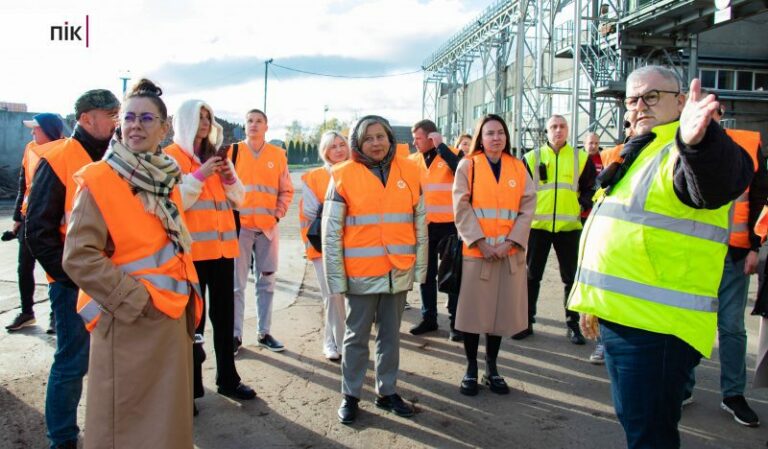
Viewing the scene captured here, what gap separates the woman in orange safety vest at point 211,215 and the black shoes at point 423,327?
2.14 meters

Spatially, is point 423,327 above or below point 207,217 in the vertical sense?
below

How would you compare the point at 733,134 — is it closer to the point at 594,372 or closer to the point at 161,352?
the point at 594,372

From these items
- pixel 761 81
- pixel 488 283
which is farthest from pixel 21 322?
pixel 761 81

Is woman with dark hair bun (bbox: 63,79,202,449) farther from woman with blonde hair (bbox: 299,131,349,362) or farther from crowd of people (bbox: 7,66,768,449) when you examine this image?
woman with blonde hair (bbox: 299,131,349,362)

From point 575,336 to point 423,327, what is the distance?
5.00ft

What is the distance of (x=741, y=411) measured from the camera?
3.92 m

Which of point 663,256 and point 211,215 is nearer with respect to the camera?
point 663,256

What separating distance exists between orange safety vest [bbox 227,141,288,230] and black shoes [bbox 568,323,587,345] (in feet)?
10.3

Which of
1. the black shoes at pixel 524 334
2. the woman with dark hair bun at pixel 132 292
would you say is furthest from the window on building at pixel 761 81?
the woman with dark hair bun at pixel 132 292

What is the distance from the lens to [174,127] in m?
3.92

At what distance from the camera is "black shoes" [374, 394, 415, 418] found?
3991 millimetres

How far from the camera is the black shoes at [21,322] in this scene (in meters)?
5.69

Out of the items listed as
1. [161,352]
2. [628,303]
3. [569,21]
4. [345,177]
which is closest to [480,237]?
[345,177]

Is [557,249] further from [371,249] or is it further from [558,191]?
[371,249]
